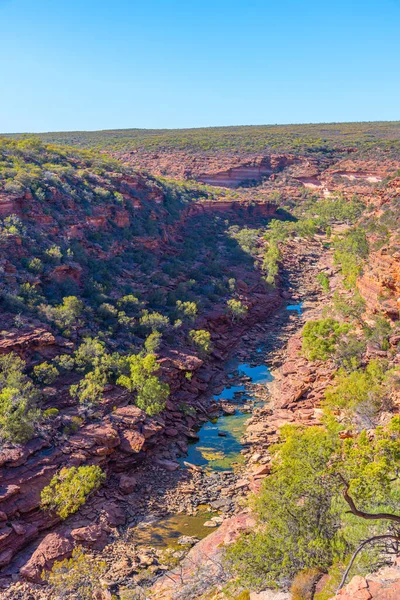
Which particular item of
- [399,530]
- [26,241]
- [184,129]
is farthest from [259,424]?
[184,129]

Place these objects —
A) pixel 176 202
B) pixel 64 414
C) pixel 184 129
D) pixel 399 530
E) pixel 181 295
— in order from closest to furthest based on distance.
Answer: pixel 399 530
pixel 64 414
pixel 181 295
pixel 176 202
pixel 184 129

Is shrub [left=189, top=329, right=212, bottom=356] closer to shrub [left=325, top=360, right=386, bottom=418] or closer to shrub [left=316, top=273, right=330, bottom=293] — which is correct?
shrub [left=325, top=360, right=386, bottom=418]

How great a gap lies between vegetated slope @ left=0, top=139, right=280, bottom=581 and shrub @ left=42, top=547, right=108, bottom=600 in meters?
1.07

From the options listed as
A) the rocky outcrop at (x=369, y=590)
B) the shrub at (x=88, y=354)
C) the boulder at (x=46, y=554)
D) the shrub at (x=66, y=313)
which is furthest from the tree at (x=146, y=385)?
the rocky outcrop at (x=369, y=590)

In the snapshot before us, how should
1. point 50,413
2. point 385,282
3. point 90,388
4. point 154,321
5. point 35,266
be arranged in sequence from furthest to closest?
point 154,321 < point 385,282 < point 35,266 < point 90,388 < point 50,413

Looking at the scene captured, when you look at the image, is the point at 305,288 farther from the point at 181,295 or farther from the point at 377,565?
the point at 377,565

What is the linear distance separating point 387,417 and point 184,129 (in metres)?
116

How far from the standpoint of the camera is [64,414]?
2264cm

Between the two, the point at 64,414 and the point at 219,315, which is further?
the point at 219,315

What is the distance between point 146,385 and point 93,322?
7.16 metres

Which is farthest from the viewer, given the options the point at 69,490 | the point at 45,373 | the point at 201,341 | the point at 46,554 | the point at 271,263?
the point at 271,263

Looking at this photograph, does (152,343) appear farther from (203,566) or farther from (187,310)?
(203,566)

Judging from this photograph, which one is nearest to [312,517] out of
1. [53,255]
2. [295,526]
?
[295,526]

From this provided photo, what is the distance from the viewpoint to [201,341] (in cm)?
3325
